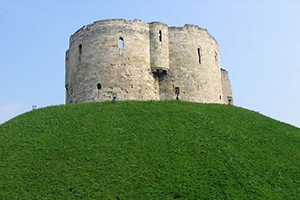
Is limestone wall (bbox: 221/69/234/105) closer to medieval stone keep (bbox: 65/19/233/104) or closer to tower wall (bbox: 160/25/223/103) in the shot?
tower wall (bbox: 160/25/223/103)

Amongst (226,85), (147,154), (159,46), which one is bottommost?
(147,154)

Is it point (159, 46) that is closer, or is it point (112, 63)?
point (112, 63)

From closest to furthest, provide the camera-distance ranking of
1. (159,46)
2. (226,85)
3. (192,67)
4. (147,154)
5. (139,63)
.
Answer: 1. (147,154)
2. (139,63)
3. (159,46)
4. (192,67)
5. (226,85)

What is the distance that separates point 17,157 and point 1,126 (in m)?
5.48

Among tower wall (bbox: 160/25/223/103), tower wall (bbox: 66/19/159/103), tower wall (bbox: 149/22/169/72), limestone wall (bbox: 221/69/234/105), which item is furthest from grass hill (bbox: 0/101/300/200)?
limestone wall (bbox: 221/69/234/105)

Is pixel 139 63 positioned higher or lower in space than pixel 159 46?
lower

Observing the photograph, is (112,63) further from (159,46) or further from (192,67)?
(192,67)

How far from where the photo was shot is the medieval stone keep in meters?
31.7

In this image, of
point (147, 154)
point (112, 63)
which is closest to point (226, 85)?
point (112, 63)

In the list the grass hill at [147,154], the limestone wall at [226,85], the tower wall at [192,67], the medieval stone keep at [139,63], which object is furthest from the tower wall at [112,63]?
the limestone wall at [226,85]

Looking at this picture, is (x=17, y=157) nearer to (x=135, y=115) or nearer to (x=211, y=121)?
(x=135, y=115)

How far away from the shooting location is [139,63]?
32.2m

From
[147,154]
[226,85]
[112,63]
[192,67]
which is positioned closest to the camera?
[147,154]

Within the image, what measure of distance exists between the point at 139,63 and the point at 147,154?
41.3 ft
